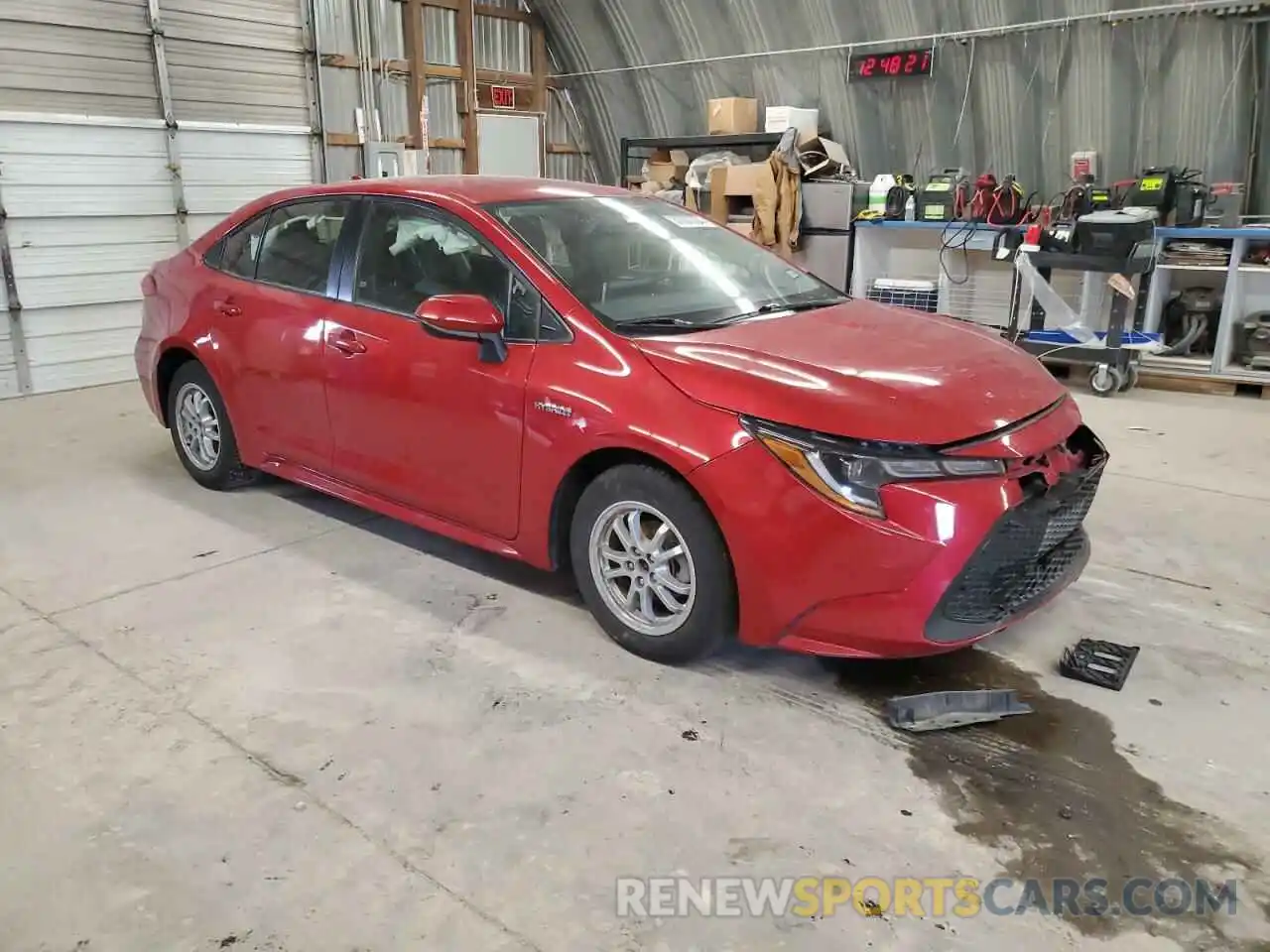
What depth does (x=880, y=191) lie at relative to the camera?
7.86m

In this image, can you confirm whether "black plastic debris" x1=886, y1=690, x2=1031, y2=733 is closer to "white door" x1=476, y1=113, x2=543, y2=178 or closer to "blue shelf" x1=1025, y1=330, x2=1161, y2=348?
"blue shelf" x1=1025, y1=330, x2=1161, y2=348

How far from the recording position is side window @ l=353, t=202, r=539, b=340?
2908 mm

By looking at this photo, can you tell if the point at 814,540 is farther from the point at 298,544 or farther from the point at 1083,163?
the point at 1083,163

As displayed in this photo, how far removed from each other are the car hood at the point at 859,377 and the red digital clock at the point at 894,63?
5468 mm

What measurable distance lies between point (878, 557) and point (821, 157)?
21.9 feet

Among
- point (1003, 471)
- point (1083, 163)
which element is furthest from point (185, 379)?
point (1083, 163)

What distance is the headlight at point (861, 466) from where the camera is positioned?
2289mm

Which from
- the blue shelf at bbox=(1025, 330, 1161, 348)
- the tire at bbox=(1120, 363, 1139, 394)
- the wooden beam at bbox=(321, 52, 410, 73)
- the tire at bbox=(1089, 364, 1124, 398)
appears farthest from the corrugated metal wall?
the wooden beam at bbox=(321, 52, 410, 73)

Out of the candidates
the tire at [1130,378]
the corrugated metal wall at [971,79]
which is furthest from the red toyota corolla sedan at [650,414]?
the corrugated metal wall at [971,79]

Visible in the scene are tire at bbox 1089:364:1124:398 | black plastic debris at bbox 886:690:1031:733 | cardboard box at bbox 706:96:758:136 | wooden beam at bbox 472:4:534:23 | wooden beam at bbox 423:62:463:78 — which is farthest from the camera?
wooden beam at bbox 472:4:534:23

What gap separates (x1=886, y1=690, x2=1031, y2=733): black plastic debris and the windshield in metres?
1.20

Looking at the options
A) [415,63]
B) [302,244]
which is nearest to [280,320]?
[302,244]

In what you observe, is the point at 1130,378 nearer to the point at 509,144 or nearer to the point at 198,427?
the point at 198,427

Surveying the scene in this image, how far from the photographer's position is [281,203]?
3.80 meters
